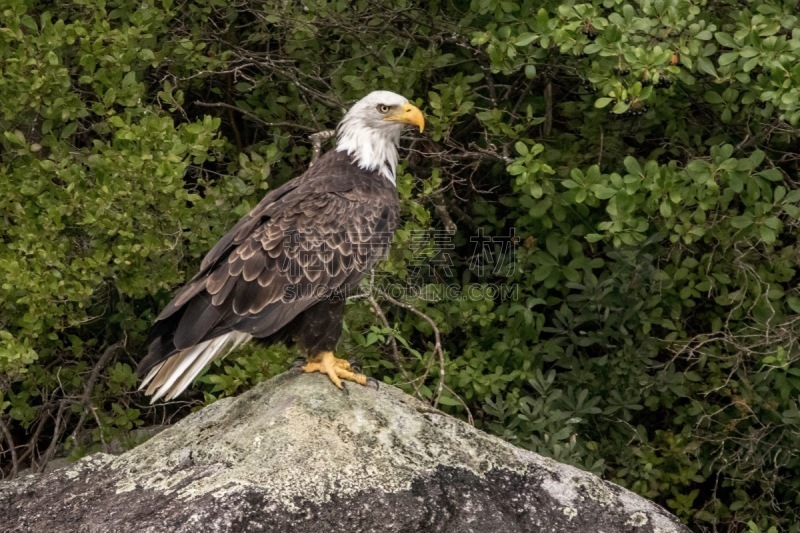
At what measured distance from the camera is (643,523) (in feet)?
13.4

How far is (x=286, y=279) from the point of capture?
5.08m

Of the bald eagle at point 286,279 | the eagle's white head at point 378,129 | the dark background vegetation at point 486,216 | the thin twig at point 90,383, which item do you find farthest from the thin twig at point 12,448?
the eagle's white head at point 378,129

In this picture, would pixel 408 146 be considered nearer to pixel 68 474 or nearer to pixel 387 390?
pixel 387 390

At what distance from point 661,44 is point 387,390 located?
2.09 m

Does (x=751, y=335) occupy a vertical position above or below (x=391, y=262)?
below

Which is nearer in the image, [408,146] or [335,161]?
[335,161]

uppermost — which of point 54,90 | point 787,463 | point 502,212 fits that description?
point 54,90

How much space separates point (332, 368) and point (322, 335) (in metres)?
0.22

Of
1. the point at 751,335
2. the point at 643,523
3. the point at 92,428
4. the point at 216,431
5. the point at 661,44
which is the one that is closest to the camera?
the point at 643,523

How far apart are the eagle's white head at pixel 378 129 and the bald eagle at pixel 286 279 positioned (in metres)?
0.13

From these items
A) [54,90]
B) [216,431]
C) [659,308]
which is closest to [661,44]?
[659,308]

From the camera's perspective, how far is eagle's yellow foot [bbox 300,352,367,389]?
16.1 feet

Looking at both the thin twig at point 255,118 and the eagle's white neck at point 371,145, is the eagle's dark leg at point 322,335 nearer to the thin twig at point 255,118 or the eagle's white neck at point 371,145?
the eagle's white neck at point 371,145

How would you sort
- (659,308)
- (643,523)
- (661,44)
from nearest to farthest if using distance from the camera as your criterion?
(643,523), (661,44), (659,308)
